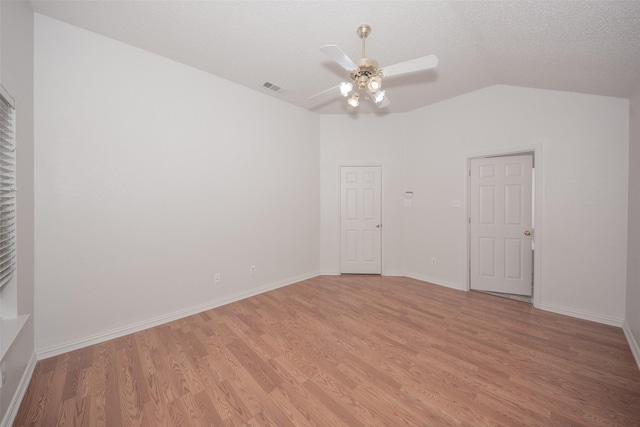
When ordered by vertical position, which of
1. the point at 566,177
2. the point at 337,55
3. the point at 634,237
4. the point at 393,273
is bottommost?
the point at 393,273

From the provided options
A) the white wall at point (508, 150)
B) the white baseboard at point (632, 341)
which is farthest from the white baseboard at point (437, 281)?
the white baseboard at point (632, 341)

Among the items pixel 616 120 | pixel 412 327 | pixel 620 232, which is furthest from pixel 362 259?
pixel 616 120

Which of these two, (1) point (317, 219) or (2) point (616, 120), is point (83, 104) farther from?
(2) point (616, 120)

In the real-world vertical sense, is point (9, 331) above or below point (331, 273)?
above

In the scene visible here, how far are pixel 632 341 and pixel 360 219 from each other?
339 cm

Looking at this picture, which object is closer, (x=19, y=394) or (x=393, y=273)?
(x=19, y=394)

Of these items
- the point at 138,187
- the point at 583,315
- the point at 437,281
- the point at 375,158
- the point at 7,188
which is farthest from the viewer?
the point at 375,158

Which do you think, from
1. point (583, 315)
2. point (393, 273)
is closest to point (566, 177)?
point (583, 315)

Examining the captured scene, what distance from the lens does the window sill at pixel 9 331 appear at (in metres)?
1.32

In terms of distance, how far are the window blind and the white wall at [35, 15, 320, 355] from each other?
44 cm

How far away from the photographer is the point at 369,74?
1.98 meters

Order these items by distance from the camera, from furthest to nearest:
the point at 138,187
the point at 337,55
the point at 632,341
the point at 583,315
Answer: the point at 583,315, the point at 138,187, the point at 632,341, the point at 337,55

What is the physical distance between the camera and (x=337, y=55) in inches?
68.9

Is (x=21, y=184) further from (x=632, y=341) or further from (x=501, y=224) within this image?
(x=632, y=341)
